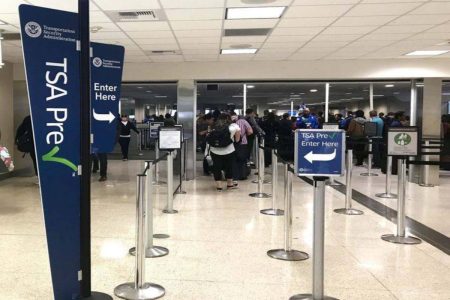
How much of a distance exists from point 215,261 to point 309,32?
→ 163 inches

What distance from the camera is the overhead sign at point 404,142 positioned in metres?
4.91

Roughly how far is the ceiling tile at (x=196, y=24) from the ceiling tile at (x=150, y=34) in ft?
1.26

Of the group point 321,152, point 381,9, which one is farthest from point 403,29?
point 321,152

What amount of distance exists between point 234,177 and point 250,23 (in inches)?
137

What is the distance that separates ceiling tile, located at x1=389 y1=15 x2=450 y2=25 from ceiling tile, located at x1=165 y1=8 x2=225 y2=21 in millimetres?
2484

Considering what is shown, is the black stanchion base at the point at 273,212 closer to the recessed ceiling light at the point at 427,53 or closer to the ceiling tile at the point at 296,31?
the ceiling tile at the point at 296,31

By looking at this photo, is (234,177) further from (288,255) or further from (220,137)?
(288,255)

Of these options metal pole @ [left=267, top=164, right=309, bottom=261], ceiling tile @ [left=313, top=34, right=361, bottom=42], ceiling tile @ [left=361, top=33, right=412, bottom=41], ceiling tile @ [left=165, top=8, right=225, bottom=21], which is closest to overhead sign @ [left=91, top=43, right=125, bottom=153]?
metal pole @ [left=267, top=164, right=309, bottom=261]

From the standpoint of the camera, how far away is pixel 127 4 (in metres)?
5.05

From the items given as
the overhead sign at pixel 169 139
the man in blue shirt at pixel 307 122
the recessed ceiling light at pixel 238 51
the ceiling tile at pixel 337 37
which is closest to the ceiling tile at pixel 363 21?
the ceiling tile at pixel 337 37

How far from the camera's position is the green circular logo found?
4.92 m

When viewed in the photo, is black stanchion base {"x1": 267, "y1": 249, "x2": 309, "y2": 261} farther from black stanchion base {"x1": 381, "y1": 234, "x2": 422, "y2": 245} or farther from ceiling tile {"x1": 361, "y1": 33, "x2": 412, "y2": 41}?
ceiling tile {"x1": 361, "y1": 33, "x2": 412, "y2": 41}

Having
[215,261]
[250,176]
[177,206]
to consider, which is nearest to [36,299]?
[215,261]

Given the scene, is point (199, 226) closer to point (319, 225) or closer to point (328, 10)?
point (319, 225)
